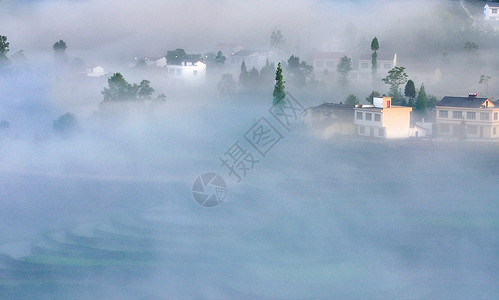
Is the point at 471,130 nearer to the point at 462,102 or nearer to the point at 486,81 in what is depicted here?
the point at 462,102

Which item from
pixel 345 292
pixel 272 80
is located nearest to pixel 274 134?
pixel 272 80

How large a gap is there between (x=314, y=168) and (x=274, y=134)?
11.4 meters

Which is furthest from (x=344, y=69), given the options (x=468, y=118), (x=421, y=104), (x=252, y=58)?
(x=468, y=118)

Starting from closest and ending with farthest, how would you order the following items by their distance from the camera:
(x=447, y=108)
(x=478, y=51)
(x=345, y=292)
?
(x=345, y=292)
(x=447, y=108)
(x=478, y=51)

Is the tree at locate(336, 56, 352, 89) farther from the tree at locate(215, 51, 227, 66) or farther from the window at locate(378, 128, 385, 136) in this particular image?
the tree at locate(215, 51, 227, 66)

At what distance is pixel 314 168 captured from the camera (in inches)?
2425

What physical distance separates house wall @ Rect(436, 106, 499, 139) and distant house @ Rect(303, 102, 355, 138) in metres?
8.01

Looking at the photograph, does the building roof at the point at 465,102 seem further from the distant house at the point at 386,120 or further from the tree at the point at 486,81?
the tree at the point at 486,81

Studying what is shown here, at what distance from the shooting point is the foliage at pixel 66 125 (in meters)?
74.9

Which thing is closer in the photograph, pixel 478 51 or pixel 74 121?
pixel 74 121

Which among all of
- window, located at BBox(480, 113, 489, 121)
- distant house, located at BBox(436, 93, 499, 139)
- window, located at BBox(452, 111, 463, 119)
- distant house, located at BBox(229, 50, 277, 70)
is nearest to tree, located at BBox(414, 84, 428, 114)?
distant house, located at BBox(436, 93, 499, 139)

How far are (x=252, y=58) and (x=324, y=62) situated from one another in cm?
1278

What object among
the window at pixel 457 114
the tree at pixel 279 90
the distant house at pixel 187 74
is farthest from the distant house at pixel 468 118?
the distant house at pixel 187 74

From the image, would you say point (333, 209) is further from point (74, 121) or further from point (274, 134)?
point (74, 121)
